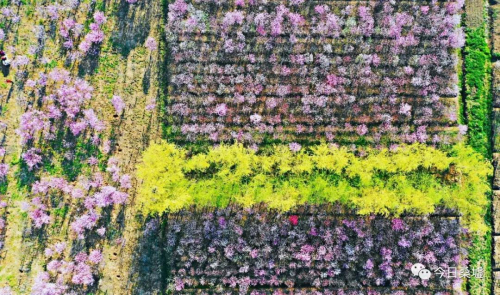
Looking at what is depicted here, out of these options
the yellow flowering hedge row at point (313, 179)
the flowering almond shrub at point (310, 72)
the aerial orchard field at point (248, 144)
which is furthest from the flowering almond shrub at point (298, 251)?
the flowering almond shrub at point (310, 72)

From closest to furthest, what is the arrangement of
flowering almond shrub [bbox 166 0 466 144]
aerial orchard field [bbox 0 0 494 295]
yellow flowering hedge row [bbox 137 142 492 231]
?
yellow flowering hedge row [bbox 137 142 492 231] → aerial orchard field [bbox 0 0 494 295] → flowering almond shrub [bbox 166 0 466 144]

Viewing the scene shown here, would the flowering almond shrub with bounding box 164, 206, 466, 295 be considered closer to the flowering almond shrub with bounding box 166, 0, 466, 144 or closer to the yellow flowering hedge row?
the yellow flowering hedge row

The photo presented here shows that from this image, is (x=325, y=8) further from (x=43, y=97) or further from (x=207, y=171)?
(x=43, y=97)

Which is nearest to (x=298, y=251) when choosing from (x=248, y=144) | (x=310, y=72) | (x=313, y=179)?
(x=313, y=179)

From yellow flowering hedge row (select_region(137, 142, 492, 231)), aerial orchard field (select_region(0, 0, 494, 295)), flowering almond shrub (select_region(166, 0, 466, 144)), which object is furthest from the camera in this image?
flowering almond shrub (select_region(166, 0, 466, 144))

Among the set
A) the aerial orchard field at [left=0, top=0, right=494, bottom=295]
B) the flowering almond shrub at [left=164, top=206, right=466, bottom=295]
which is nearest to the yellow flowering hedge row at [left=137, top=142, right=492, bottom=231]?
the aerial orchard field at [left=0, top=0, right=494, bottom=295]

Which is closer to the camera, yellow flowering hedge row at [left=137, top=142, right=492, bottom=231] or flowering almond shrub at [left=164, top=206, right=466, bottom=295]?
yellow flowering hedge row at [left=137, top=142, right=492, bottom=231]

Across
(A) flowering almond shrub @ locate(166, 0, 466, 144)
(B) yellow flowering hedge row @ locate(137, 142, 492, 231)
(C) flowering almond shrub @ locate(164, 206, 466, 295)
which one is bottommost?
(C) flowering almond shrub @ locate(164, 206, 466, 295)

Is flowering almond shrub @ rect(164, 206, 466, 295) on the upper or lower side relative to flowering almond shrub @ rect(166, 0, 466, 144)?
lower
